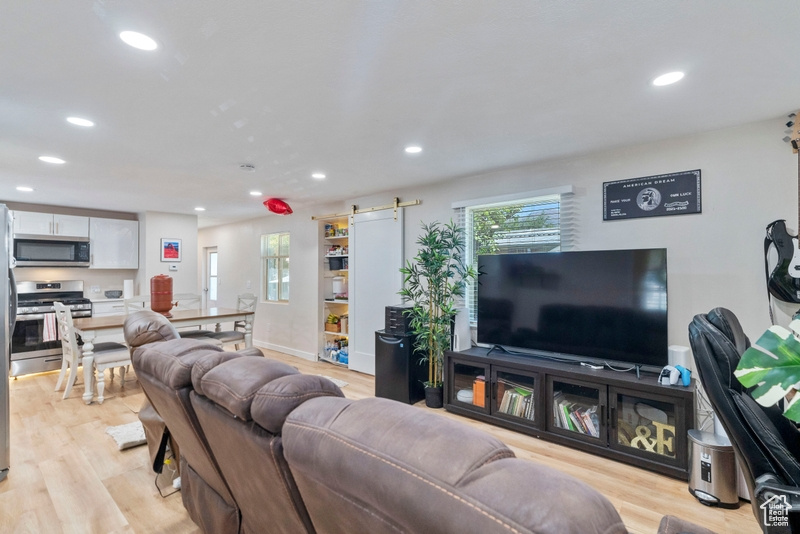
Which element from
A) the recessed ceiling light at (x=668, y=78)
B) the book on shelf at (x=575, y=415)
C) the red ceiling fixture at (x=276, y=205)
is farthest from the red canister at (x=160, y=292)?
the recessed ceiling light at (x=668, y=78)

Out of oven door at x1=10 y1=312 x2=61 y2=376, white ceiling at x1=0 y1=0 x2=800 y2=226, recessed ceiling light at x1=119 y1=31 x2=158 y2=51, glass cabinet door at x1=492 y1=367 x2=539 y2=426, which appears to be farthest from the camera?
oven door at x1=10 y1=312 x2=61 y2=376

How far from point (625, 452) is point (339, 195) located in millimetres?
3984

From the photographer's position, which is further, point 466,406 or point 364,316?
point 364,316

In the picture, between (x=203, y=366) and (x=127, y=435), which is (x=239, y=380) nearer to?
(x=203, y=366)

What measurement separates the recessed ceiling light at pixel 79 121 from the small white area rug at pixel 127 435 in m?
2.29

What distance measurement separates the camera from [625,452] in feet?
8.72

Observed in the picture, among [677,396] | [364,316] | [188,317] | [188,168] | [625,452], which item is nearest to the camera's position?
[677,396]

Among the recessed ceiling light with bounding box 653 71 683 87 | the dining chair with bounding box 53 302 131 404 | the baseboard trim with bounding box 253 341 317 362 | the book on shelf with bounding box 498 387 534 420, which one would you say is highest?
the recessed ceiling light with bounding box 653 71 683 87

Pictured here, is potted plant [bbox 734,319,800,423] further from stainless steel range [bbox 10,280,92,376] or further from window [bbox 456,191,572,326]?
stainless steel range [bbox 10,280,92,376]

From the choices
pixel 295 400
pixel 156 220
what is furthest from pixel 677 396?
pixel 156 220

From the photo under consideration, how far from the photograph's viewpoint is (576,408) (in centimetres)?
293

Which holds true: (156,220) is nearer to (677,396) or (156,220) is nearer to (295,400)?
(295,400)

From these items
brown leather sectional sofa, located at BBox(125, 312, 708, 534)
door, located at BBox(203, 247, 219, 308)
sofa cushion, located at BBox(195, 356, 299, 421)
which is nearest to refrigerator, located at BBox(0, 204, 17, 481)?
brown leather sectional sofa, located at BBox(125, 312, 708, 534)

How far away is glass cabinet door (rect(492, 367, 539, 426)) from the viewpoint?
122 inches
